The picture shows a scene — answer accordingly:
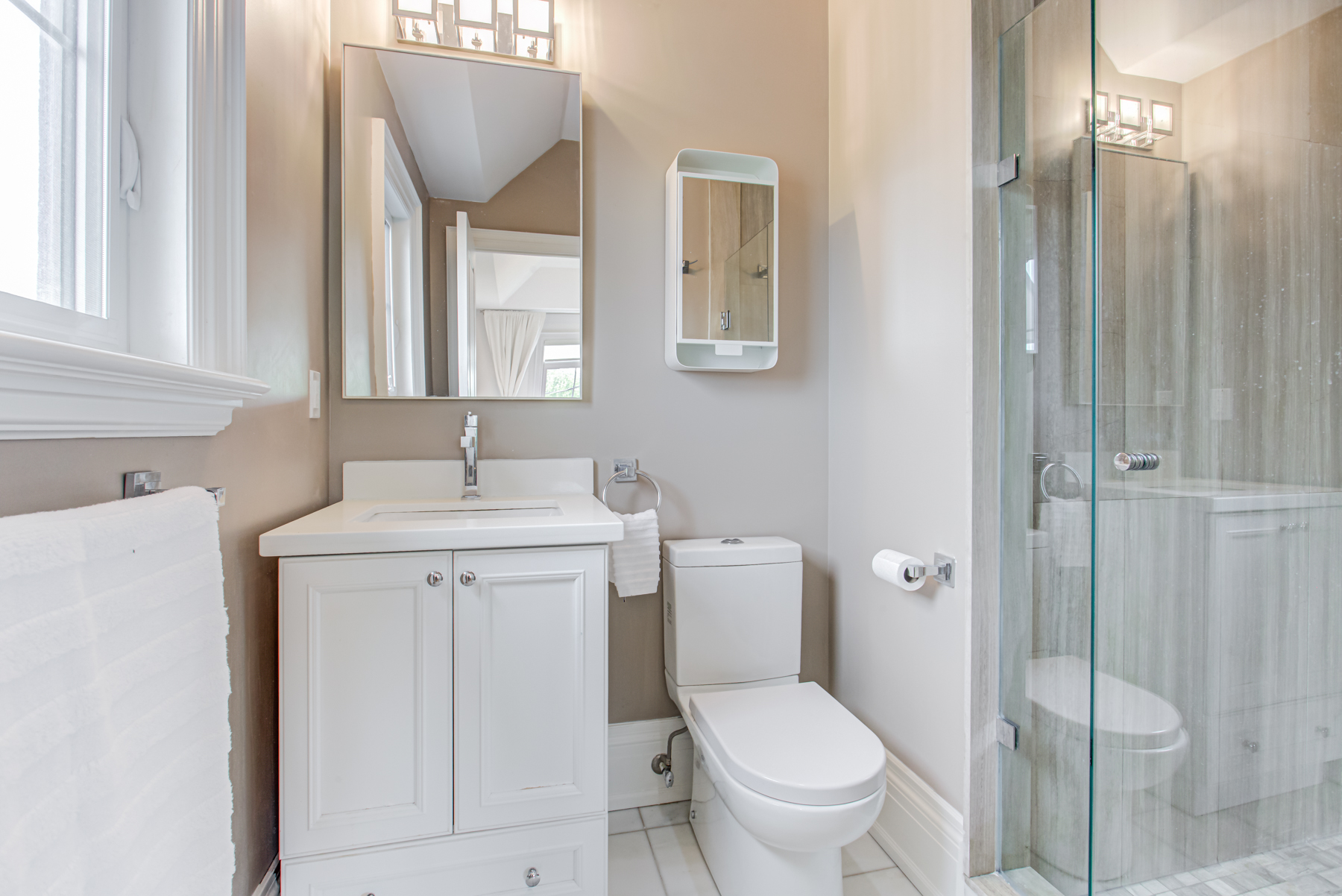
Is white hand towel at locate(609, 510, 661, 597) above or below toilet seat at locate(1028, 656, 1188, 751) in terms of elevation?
above

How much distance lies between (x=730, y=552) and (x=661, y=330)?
684 mm

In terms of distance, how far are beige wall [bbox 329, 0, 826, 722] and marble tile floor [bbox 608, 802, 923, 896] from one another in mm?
277

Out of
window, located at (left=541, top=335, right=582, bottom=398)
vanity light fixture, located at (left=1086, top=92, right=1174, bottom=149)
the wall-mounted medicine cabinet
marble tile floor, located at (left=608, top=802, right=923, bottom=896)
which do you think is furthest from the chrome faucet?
vanity light fixture, located at (left=1086, top=92, right=1174, bottom=149)

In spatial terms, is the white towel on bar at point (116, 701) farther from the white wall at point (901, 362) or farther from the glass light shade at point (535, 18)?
the glass light shade at point (535, 18)

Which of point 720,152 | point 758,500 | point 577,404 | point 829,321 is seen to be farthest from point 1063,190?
point 577,404

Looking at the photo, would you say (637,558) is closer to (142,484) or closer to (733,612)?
(733,612)

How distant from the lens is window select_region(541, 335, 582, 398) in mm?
1808

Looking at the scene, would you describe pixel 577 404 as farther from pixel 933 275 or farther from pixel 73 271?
pixel 73 271

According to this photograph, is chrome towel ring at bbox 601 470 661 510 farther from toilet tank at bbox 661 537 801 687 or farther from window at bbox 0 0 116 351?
window at bbox 0 0 116 351

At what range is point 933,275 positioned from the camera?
4.94 ft

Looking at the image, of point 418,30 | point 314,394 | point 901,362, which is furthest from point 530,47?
point 901,362

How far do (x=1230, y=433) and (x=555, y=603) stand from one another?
1.24 m

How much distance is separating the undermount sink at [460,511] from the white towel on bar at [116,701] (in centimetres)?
62

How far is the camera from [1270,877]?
1.05m
